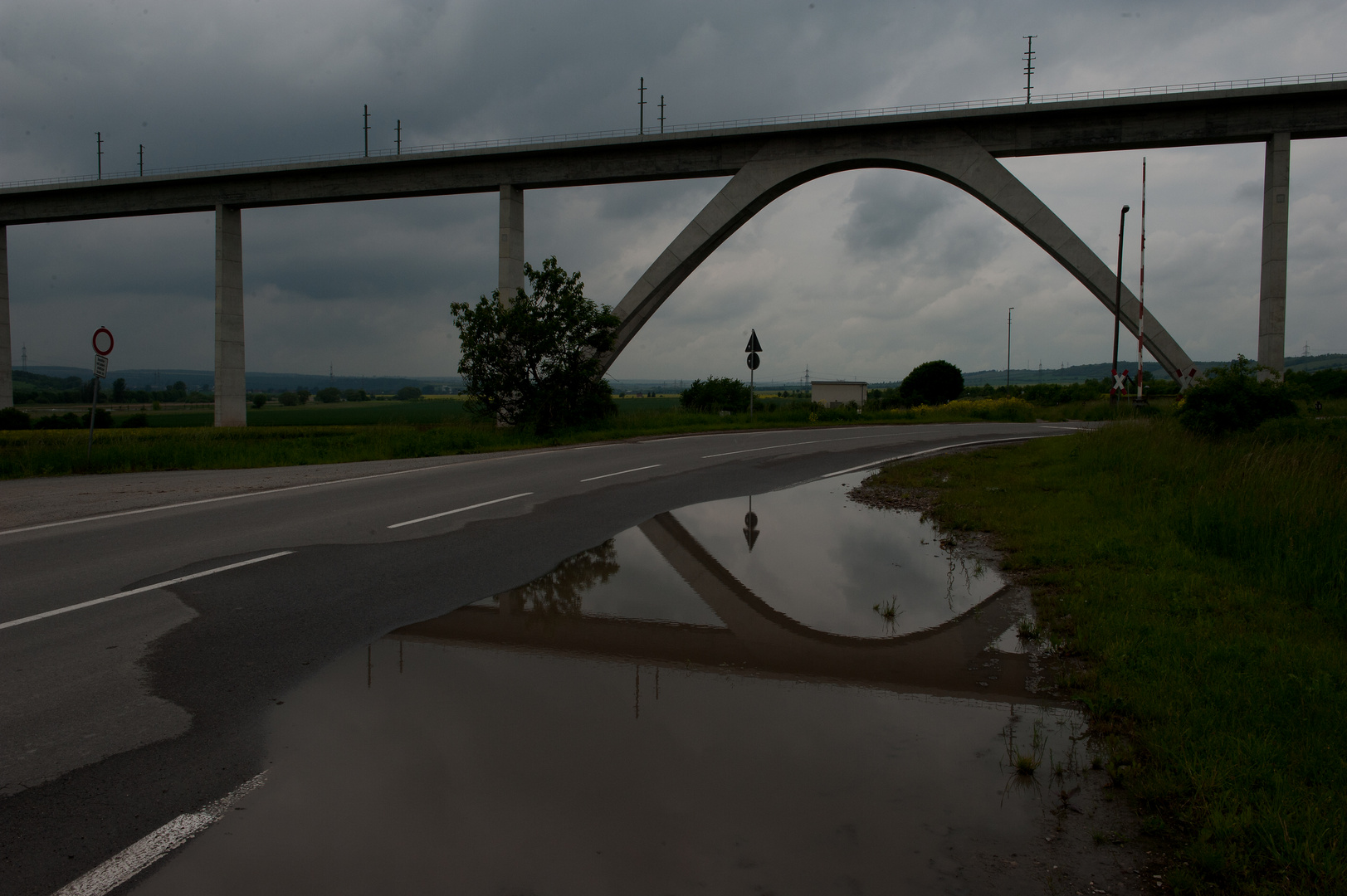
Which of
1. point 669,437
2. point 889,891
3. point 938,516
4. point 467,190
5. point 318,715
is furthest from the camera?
point 467,190

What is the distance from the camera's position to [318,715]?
4.27 m

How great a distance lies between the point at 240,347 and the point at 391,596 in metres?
38.0

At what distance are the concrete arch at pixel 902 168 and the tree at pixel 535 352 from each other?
5.24 metres

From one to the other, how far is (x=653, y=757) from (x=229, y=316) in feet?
136

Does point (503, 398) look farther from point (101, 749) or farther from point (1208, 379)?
point (101, 749)

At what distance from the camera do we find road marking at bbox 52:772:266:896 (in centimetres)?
285

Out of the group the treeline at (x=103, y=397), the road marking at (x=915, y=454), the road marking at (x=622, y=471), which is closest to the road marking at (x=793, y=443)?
the road marking at (x=622, y=471)

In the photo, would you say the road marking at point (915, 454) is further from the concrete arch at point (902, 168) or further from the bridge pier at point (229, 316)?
the bridge pier at point (229, 316)

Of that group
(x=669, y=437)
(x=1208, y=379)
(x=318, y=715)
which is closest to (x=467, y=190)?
(x=669, y=437)

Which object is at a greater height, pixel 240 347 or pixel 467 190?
pixel 467 190

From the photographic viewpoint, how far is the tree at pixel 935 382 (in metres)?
55.9

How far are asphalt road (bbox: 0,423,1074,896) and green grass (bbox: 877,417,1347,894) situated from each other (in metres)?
4.19

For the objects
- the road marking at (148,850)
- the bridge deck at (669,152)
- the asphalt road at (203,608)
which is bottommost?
the road marking at (148,850)

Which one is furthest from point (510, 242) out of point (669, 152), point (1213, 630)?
point (1213, 630)
